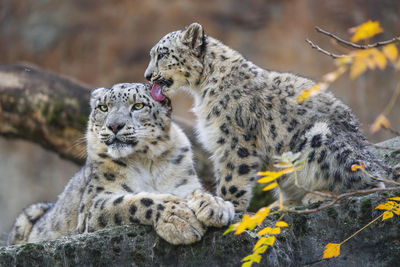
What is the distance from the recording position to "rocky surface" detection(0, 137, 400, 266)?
11.5 ft

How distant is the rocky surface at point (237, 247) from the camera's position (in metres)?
3.52

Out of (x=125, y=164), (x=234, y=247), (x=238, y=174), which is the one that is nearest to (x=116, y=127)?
(x=125, y=164)

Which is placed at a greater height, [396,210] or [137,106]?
[137,106]

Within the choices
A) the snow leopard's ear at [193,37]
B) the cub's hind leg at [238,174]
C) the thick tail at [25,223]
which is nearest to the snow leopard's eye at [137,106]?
the cub's hind leg at [238,174]

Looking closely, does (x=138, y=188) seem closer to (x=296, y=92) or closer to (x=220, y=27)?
(x=296, y=92)

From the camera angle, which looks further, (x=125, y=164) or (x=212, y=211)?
(x=125, y=164)

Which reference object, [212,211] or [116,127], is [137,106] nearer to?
[116,127]

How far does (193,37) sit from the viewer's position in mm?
5844

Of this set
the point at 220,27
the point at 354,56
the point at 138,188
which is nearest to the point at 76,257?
the point at 138,188

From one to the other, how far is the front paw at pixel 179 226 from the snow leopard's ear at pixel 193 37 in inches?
98.9

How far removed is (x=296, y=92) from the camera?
536cm

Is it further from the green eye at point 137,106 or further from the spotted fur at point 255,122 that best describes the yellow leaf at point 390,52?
the green eye at point 137,106

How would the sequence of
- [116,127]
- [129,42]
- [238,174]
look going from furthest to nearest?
Result: [129,42] < [238,174] < [116,127]

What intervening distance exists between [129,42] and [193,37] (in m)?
7.65
